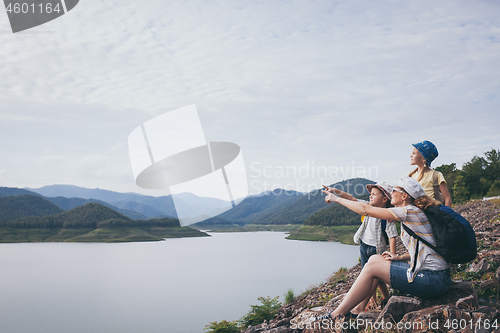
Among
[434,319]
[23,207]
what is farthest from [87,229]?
[434,319]

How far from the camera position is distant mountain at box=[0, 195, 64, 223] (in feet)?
462

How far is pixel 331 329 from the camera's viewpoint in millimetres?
3924

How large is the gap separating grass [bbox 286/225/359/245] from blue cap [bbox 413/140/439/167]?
6965 centimetres

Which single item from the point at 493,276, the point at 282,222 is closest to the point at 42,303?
the point at 493,276

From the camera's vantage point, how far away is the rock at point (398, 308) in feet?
12.8

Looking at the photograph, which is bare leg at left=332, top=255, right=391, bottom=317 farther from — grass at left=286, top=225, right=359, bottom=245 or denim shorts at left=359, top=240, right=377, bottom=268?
grass at left=286, top=225, right=359, bottom=245

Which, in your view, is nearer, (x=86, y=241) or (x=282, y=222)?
(x=86, y=241)

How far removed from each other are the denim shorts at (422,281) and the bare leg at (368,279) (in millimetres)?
83

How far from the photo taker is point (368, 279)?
149 inches

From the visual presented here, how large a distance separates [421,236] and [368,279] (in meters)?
0.83

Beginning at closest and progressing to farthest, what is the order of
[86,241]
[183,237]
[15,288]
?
1. [15,288]
2. [86,241]
3. [183,237]

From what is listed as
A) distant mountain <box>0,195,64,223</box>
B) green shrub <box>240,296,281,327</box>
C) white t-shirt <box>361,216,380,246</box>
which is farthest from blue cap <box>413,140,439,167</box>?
distant mountain <box>0,195,64,223</box>

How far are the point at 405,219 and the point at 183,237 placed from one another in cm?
10123

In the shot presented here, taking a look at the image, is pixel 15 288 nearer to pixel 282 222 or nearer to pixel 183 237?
pixel 183 237
